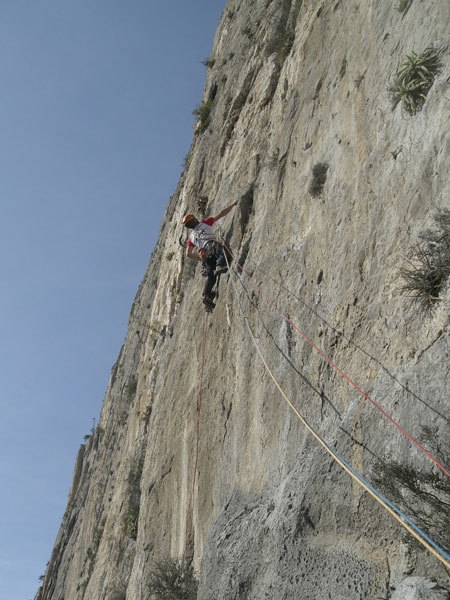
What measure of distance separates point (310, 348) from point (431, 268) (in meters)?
2.05

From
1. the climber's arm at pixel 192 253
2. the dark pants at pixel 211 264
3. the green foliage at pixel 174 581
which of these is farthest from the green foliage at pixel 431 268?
the climber's arm at pixel 192 253

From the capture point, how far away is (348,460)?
5148mm

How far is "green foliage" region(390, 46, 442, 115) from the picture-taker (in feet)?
18.9

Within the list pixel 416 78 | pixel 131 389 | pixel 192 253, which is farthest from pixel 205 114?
pixel 416 78

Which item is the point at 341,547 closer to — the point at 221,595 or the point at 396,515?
the point at 396,515

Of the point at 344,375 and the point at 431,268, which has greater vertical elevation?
the point at 431,268

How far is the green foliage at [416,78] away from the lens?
18.9 feet

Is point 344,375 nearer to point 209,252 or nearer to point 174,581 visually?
point 174,581

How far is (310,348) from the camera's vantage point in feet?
21.9

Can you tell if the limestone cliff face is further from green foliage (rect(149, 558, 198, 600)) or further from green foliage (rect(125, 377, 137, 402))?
green foliage (rect(125, 377, 137, 402))

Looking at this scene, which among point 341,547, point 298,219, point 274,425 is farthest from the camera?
point 298,219

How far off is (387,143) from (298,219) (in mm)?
1954

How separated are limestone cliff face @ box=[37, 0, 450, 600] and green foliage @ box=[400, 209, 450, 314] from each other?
0.47ft

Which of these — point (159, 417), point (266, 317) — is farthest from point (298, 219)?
point (159, 417)
